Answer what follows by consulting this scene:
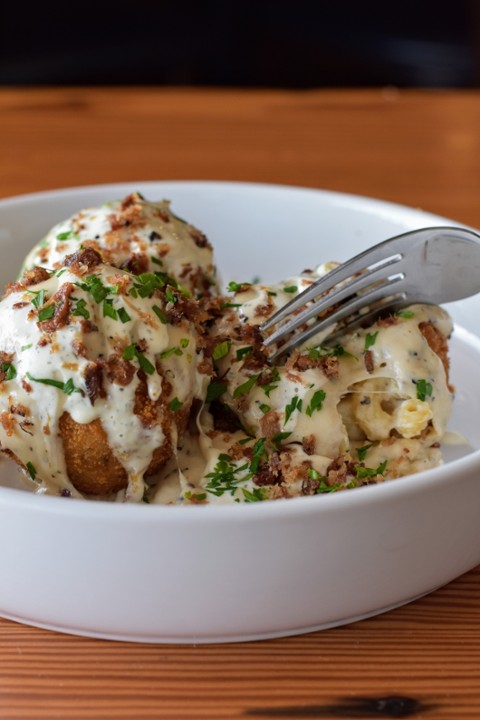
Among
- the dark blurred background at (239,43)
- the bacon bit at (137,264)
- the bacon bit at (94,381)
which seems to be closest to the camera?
the bacon bit at (94,381)

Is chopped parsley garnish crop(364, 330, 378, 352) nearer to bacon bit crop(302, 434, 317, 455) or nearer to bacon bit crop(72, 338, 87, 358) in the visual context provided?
bacon bit crop(302, 434, 317, 455)

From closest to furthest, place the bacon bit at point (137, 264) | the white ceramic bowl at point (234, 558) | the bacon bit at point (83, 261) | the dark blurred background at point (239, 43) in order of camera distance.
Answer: the white ceramic bowl at point (234, 558) < the bacon bit at point (83, 261) < the bacon bit at point (137, 264) < the dark blurred background at point (239, 43)

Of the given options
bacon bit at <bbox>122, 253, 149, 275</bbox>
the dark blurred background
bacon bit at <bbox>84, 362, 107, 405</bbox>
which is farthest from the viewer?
the dark blurred background

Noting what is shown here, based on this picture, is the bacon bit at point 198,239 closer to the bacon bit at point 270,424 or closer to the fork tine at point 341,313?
the fork tine at point 341,313

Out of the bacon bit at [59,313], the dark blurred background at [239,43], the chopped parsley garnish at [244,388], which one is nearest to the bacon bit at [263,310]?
the chopped parsley garnish at [244,388]

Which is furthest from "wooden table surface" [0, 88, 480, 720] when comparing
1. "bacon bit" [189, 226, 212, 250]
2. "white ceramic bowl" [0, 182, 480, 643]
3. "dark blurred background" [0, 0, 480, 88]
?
"dark blurred background" [0, 0, 480, 88]

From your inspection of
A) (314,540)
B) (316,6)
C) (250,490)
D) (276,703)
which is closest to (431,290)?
(250,490)

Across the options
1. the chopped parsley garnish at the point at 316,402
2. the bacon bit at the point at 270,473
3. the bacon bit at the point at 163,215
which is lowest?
the bacon bit at the point at 270,473

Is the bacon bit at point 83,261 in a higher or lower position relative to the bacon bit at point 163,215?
lower
